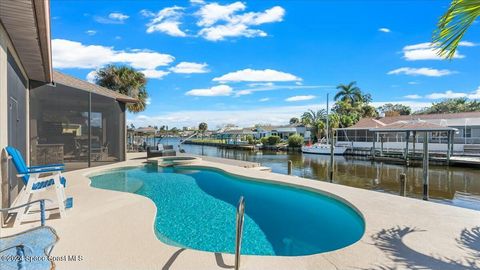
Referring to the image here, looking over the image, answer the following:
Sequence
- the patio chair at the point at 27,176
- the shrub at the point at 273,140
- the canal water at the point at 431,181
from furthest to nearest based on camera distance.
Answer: the shrub at the point at 273,140
the canal water at the point at 431,181
the patio chair at the point at 27,176

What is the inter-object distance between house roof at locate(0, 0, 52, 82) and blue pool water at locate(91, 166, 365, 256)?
150 inches

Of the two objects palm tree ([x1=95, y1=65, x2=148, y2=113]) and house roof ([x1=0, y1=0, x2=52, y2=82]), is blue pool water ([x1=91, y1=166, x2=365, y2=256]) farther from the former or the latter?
palm tree ([x1=95, y1=65, x2=148, y2=113])

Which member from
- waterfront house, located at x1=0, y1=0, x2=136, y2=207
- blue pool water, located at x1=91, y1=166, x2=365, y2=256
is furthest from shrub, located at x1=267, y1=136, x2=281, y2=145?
blue pool water, located at x1=91, y1=166, x2=365, y2=256

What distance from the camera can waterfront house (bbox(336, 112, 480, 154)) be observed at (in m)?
Result: 26.8

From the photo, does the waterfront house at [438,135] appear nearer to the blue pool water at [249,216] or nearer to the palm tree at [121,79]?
the blue pool water at [249,216]

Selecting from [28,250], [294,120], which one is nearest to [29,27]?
[28,250]

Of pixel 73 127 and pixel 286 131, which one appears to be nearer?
pixel 73 127

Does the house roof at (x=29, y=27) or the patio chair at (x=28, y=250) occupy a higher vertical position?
the house roof at (x=29, y=27)

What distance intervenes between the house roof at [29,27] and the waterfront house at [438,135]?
87.4 ft

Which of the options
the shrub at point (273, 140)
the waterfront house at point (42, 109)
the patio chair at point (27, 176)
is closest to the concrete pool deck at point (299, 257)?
the patio chair at point (27, 176)

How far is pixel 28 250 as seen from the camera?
2.38 metres

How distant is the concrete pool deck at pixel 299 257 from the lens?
3324 millimetres

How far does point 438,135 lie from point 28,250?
3437 cm

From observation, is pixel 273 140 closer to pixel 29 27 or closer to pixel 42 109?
pixel 42 109
